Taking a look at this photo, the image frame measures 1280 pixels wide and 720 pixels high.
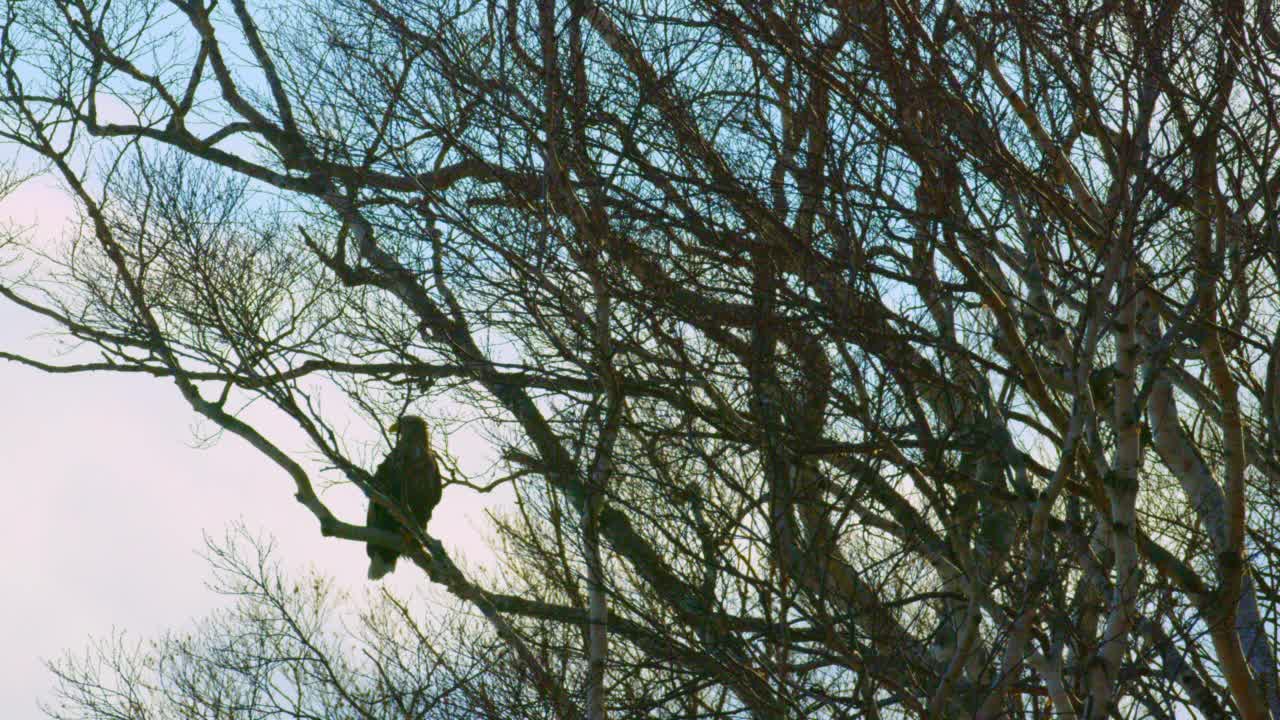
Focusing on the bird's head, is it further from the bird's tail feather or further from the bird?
the bird's tail feather

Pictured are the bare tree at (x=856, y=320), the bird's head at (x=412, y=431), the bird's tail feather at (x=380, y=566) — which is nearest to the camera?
the bare tree at (x=856, y=320)

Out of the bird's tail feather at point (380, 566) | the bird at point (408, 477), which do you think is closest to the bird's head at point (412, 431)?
the bird at point (408, 477)

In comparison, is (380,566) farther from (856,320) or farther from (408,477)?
(856,320)

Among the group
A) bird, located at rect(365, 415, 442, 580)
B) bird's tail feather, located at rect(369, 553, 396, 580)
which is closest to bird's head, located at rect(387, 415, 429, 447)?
bird, located at rect(365, 415, 442, 580)

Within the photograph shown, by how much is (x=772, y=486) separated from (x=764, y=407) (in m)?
0.41

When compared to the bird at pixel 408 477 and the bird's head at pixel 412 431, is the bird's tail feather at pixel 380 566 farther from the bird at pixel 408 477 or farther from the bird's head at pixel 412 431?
the bird's head at pixel 412 431

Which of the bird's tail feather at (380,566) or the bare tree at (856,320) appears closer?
the bare tree at (856,320)

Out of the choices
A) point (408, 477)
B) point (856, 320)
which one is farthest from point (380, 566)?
point (856, 320)

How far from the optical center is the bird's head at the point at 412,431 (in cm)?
636

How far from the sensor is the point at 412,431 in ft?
21.1

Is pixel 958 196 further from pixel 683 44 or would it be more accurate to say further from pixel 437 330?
pixel 437 330

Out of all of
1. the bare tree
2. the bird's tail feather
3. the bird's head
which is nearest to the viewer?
the bare tree

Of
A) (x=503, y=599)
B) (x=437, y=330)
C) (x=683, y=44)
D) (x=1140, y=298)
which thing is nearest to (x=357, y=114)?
(x=437, y=330)

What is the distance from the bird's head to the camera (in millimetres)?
6359
